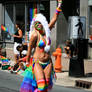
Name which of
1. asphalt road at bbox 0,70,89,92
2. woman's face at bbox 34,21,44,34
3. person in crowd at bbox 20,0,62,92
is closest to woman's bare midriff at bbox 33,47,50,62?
person in crowd at bbox 20,0,62,92

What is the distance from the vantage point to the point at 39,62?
22.6ft

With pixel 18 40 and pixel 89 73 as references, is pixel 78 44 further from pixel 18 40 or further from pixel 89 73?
pixel 18 40

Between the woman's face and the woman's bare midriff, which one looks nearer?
the woman's bare midriff

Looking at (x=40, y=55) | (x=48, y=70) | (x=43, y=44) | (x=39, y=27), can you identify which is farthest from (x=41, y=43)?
(x=48, y=70)

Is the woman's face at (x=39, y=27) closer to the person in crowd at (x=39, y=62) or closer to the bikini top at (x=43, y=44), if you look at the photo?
the person in crowd at (x=39, y=62)

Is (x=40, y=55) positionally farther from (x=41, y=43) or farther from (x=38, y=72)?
(x=38, y=72)

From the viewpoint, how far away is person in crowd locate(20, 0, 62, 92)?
22.2 feet

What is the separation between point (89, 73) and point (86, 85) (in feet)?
9.70

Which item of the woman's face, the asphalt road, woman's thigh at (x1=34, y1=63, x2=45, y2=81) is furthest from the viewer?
the asphalt road

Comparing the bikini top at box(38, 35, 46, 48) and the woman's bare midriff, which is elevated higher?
the bikini top at box(38, 35, 46, 48)

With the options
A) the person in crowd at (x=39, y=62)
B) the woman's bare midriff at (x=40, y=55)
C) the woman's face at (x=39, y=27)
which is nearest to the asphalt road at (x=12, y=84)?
the person in crowd at (x=39, y=62)

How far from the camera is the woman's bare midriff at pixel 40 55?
689cm

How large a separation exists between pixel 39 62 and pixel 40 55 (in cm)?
15

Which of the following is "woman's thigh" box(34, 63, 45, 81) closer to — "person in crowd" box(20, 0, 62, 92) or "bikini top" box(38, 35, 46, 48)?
"person in crowd" box(20, 0, 62, 92)
